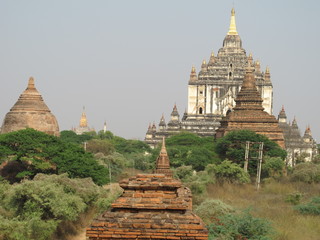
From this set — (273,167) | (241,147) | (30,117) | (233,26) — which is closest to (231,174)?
(273,167)

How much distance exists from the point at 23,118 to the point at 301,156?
27.7 meters

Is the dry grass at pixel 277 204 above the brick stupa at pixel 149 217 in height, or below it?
below

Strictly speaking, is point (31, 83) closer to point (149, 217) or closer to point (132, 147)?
point (132, 147)

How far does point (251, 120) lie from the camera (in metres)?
47.8

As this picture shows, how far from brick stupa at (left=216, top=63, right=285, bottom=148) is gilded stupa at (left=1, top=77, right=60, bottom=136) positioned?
536 inches

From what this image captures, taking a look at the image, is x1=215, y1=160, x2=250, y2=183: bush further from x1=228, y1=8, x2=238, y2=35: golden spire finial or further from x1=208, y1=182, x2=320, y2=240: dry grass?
x1=228, y1=8, x2=238, y2=35: golden spire finial

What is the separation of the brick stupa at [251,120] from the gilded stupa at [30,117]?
1362 centimetres

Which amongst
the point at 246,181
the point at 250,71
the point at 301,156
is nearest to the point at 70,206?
the point at 246,181

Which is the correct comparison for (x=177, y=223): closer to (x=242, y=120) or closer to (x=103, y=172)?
(x=103, y=172)

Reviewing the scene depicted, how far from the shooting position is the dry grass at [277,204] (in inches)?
789

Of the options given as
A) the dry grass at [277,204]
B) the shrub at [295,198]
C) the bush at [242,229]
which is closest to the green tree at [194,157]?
the dry grass at [277,204]

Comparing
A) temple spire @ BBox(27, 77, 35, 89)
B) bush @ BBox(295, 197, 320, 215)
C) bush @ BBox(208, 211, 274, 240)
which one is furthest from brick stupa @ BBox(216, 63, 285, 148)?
bush @ BBox(208, 211, 274, 240)

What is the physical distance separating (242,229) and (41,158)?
1506 cm

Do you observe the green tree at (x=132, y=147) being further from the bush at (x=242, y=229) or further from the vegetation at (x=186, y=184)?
the bush at (x=242, y=229)
